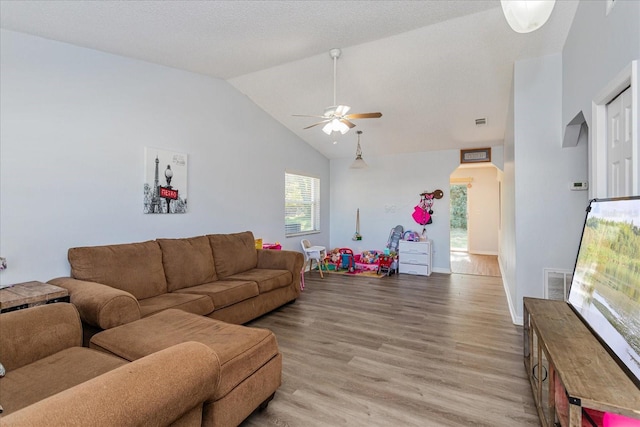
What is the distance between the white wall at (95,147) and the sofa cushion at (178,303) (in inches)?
31.7

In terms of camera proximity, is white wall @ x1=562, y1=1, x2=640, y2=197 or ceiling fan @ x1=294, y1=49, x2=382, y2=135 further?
ceiling fan @ x1=294, y1=49, x2=382, y2=135

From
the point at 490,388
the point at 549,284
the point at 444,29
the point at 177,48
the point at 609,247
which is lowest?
the point at 490,388

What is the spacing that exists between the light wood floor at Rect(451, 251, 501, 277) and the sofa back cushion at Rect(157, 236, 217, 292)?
16.0ft

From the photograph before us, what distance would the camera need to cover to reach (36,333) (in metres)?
1.73

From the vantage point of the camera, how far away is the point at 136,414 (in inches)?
39.9

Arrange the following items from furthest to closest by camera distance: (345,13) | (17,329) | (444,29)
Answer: (444,29) < (345,13) < (17,329)

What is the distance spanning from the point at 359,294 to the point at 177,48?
12.5 feet

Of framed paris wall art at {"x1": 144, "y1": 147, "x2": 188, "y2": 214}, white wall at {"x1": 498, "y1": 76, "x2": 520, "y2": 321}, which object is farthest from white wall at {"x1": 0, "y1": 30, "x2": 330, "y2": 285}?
white wall at {"x1": 498, "y1": 76, "x2": 520, "y2": 321}

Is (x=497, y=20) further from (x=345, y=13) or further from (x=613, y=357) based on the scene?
(x=613, y=357)

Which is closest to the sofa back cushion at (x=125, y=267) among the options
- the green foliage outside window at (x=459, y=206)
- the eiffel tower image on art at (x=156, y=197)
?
the eiffel tower image on art at (x=156, y=197)

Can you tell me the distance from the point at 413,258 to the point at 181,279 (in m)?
4.25

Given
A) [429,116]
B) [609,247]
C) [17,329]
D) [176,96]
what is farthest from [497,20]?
[17,329]

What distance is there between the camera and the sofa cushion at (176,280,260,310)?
3.03 metres

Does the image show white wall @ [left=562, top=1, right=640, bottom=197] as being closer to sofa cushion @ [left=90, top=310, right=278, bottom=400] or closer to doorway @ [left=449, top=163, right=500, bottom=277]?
sofa cushion @ [left=90, top=310, right=278, bottom=400]
